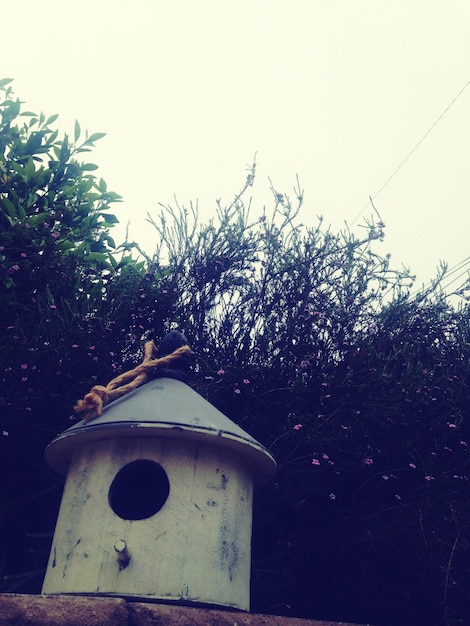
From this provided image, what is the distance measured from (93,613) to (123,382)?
121 centimetres

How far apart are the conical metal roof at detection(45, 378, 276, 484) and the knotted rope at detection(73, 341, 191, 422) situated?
4 centimetres

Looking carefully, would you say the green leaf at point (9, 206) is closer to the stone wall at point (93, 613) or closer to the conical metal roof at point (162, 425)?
the conical metal roof at point (162, 425)

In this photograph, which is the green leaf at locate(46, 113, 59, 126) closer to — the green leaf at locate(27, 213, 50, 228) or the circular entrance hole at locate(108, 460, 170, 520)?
the green leaf at locate(27, 213, 50, 228)

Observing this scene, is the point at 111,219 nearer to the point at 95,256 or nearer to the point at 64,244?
the point at 95,256

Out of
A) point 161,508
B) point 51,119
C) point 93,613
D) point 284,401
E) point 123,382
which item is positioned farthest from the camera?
point 51,119

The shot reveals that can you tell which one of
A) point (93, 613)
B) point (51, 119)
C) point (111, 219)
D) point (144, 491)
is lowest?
point (93, 613)

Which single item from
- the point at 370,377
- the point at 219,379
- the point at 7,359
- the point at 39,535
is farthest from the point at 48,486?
the point at 370,377

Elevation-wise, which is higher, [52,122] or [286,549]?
[52,122]

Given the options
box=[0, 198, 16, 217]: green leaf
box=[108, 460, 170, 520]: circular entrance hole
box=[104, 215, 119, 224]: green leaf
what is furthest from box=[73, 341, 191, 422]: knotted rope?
box=[104, 215, 119, 224]: green leaf

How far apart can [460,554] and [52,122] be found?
408 centimetres

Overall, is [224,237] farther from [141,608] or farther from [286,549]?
[141,608]

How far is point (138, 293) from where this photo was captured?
4070 mm

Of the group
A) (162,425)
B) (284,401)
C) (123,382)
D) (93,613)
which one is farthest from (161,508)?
(284,401)

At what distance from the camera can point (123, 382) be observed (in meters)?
2.96
